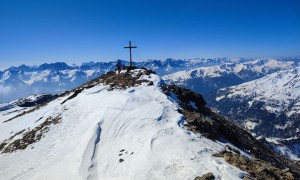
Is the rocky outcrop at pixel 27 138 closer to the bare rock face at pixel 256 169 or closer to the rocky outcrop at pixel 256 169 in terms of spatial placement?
the rocky outcrop at pixel 256 169

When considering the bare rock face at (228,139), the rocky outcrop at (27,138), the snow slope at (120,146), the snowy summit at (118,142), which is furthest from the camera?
the rocky outcrop at (27,138)

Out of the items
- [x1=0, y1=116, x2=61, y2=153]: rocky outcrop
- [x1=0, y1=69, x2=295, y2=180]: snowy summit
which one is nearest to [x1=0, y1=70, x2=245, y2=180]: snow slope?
[x1=0, y1=69, x2=295, y2=180]: snowy summit

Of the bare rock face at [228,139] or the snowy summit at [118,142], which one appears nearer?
the bare rock face at [228,139]

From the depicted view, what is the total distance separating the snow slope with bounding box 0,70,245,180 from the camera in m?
22.5

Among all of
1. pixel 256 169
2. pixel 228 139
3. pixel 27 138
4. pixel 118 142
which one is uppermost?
pixel 256 169

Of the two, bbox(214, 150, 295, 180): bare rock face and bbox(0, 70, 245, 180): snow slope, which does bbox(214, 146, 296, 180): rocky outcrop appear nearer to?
bbox(214, 150, 295, 180): bare rock face

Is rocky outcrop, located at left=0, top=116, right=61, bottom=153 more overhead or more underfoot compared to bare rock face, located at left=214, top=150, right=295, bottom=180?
more underfoot

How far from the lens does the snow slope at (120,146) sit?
885 inches

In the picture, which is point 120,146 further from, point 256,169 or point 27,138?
point 27,138

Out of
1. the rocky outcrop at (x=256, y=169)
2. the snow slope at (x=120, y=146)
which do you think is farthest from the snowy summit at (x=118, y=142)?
the rocky outcrop at (x=256, y=169)

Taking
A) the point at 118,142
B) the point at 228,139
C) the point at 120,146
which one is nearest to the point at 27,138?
the point at 118,142

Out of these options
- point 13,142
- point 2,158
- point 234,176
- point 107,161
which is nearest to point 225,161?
point 234,176

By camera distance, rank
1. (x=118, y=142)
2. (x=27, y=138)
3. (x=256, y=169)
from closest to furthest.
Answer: (x=256, y=169), (x=118, y=142), (x=27, y=138)

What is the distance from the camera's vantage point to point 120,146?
2809 cm
